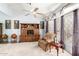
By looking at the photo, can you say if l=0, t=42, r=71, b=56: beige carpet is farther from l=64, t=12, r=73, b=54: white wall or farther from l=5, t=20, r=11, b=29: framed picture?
l=5, t=20, r=11, b=29: framed picture

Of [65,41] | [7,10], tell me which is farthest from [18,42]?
[65,41]

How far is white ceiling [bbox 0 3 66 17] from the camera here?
8.09 feet

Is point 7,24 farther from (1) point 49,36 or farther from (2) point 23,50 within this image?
(1) point 49,36

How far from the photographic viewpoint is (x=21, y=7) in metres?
2.50

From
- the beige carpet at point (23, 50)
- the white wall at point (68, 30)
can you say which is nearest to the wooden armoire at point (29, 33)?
the beige carpet at point (23, 50)

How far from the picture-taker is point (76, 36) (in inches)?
95.2

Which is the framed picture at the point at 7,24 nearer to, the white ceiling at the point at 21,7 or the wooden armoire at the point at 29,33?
the white ceiling at the point at 21,7

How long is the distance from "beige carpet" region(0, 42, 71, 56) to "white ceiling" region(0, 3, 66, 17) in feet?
2.22

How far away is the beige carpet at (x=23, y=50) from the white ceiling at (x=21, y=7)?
0.68 metres

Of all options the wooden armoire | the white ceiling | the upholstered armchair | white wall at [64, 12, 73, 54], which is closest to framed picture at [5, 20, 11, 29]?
the white ceiling

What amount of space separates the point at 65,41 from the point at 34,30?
73 centimetres

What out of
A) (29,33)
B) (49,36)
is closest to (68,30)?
(49,36)

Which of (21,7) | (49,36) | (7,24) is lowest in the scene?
(49,36)

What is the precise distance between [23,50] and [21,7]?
947mm
